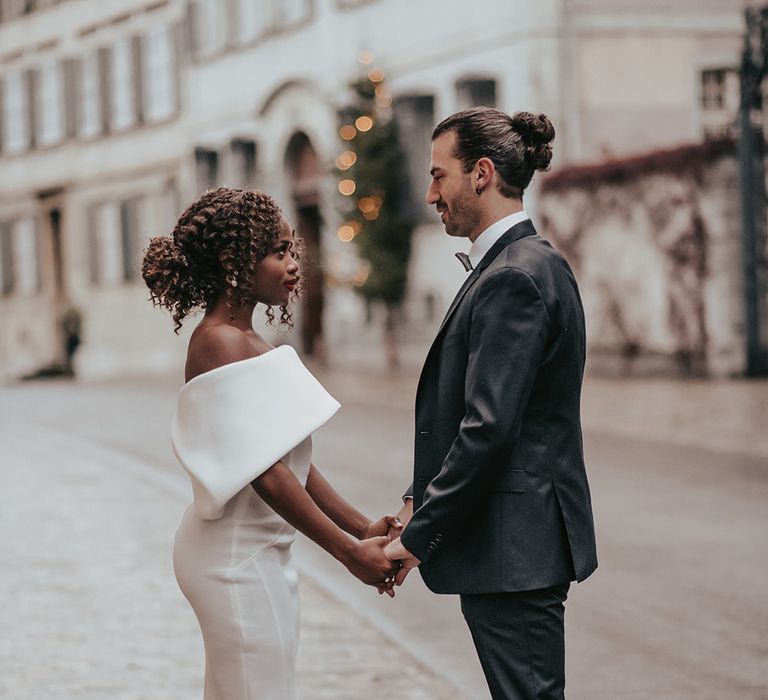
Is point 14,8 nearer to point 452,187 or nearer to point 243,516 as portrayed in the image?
point 452,187

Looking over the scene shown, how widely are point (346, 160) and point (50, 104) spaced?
15700 mm

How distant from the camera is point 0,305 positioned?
130ft

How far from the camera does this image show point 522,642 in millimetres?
3318

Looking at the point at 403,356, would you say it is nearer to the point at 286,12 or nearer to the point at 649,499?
the point at 286,12

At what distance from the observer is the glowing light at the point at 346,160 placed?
24.5 m

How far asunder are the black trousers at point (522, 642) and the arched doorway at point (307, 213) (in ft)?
80.2

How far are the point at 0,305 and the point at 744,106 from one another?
25.3m

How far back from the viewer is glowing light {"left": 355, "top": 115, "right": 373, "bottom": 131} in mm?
24250

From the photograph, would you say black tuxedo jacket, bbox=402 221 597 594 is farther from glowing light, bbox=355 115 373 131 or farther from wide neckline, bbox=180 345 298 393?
glowing light, bbox=355 115 373 131

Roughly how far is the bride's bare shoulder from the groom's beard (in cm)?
50

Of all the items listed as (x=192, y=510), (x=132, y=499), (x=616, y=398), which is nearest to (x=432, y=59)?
(x=616, y=398)

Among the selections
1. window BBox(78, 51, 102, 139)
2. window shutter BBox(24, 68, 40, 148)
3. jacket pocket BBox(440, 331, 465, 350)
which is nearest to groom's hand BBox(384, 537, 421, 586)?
jacket pocket BBox(440, 331, 465, 350)

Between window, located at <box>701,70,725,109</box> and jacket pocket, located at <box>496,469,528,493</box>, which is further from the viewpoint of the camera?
window, located at <box>701,70,725,109</box>

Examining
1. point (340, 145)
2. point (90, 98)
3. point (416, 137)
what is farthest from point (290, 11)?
point (90, 98)
